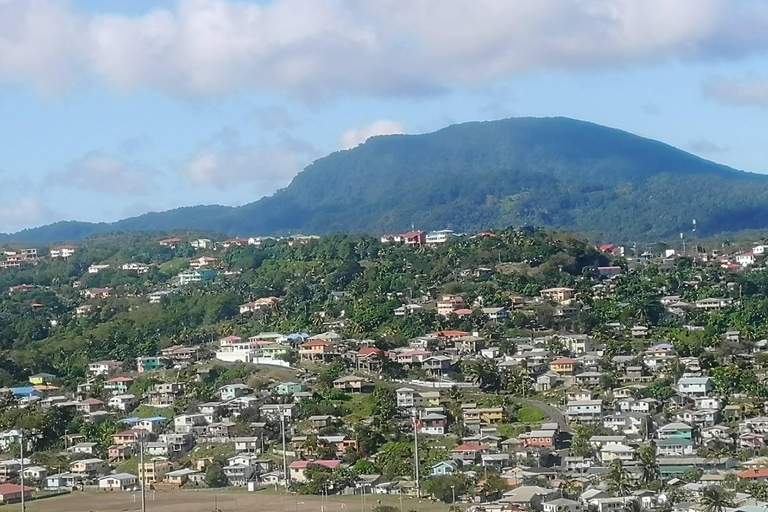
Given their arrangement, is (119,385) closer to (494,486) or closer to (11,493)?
(11,493)

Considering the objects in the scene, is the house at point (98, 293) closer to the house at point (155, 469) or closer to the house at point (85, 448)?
the house at point (85, 448)

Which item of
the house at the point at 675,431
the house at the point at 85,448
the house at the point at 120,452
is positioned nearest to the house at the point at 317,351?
the house at the point at 120,452

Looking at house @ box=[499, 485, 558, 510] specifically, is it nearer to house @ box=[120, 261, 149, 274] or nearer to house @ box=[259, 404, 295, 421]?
house @ box=[259, 404, 295, 421]

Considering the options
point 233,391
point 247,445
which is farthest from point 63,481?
point 233,391

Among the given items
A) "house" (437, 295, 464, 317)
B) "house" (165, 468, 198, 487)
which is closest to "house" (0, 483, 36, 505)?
"house" (165, 468, 198, 487)

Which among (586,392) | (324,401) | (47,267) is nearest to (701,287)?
(586,392)

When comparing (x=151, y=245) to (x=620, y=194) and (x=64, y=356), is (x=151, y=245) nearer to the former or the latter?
(x=64, y=356)
